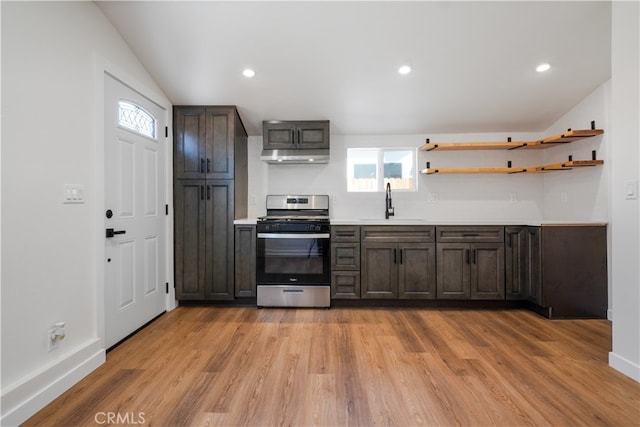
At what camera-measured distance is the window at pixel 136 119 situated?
2195 mm

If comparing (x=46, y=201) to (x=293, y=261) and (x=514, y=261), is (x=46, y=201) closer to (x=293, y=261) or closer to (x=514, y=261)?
(x=293, y=261)

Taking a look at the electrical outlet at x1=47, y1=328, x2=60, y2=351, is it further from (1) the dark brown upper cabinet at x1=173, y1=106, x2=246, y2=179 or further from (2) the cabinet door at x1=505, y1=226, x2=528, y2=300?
(2) the cabinet door at x1=505, y1=226, x2=528, y2=300

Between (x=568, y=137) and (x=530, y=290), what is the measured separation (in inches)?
63.8

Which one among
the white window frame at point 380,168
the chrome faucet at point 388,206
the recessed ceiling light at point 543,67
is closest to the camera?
the recessed ceiling light at point 543,67

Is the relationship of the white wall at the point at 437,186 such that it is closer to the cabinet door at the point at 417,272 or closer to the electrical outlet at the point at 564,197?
the electrical outlet at the point at 564,197

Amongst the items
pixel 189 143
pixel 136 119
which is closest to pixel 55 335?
pixel 136 119


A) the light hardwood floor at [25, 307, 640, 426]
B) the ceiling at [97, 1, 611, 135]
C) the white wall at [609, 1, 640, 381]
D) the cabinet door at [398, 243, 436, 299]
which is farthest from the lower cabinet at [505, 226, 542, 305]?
the ceiling at [97, 1, 611, 135]

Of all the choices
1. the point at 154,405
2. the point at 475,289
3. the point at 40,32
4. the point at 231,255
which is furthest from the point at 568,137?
the point at 40,32

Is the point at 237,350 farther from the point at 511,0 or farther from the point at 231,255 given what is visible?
the point at 511,0

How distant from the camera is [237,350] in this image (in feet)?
6.65

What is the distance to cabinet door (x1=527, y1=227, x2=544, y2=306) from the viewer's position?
2.61 m

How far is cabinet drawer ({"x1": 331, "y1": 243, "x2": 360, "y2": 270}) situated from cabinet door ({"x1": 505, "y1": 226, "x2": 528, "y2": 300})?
61.7 inches
